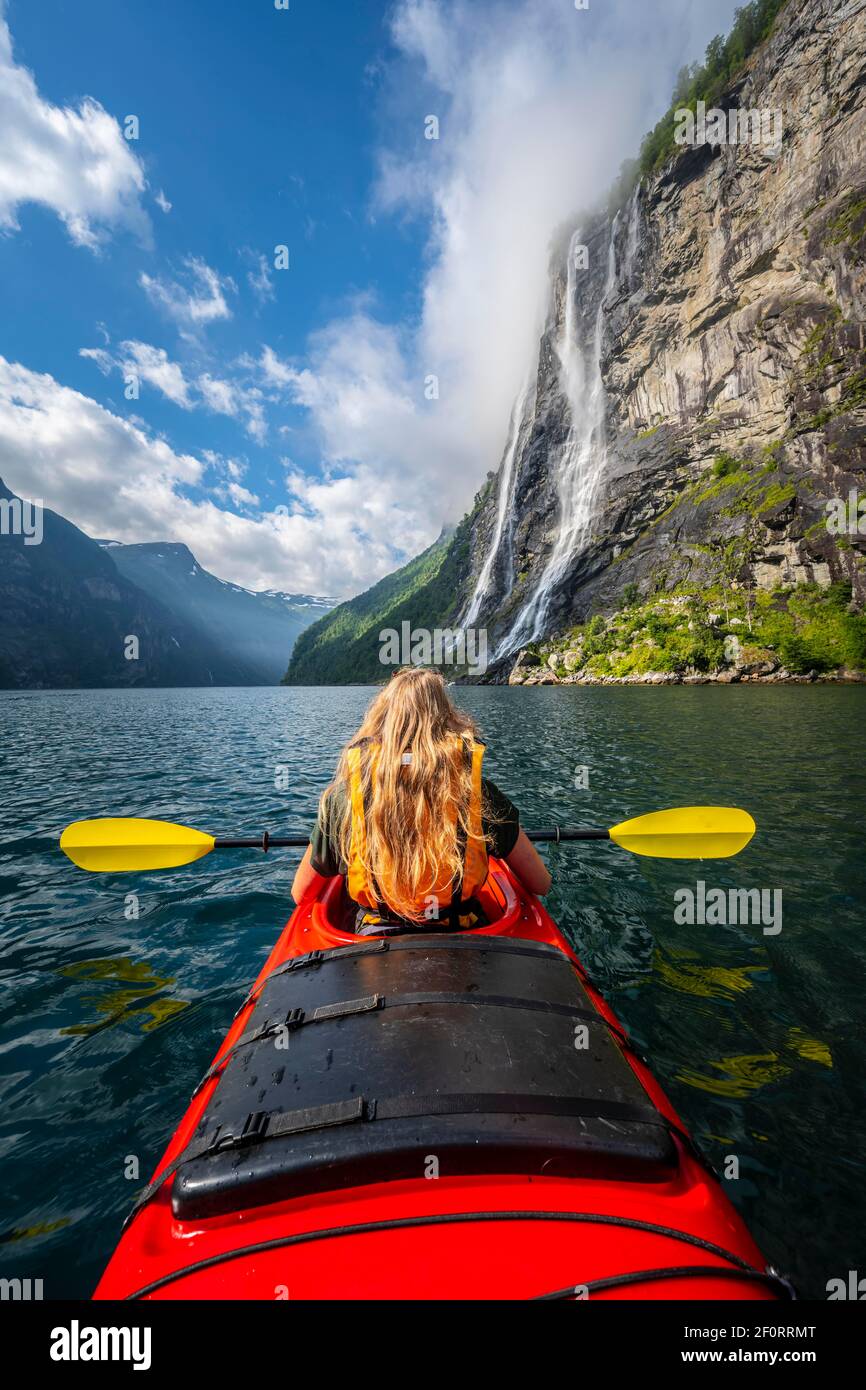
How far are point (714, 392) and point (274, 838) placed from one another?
8190cm

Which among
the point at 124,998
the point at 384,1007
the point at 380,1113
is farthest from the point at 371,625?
the point at 380,1113

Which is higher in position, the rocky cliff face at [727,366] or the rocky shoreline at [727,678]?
the rocky cliff face at [727,366]

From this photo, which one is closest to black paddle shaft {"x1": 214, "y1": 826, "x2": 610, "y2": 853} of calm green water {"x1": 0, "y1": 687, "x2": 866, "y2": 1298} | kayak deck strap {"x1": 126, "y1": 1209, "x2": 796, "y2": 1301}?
calm green water {"x1": 0, "y1": 687, "x2": 866, "y2": 1298}

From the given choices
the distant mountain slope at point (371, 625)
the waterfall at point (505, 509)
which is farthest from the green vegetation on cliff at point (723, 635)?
the distant mountain slope at point (371, 625)

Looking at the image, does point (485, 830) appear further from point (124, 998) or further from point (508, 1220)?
point (124, 998)

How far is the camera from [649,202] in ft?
256

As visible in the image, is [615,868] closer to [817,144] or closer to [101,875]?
[101,875]

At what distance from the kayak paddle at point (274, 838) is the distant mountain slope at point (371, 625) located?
112 metres

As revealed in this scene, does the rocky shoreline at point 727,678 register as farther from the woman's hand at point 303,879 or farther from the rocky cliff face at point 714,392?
the woman's hand at point 303,879

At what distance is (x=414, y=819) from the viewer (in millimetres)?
3041

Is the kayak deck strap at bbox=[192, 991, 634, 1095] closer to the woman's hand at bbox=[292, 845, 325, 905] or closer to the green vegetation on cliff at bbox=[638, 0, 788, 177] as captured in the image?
the woman's hand at bbox=[292, 845, 325, 905]

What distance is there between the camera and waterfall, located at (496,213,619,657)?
78.9 metres

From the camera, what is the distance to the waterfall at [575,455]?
78875 mm

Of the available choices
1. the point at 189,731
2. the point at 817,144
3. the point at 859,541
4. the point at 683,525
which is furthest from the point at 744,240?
the point at 189,731
